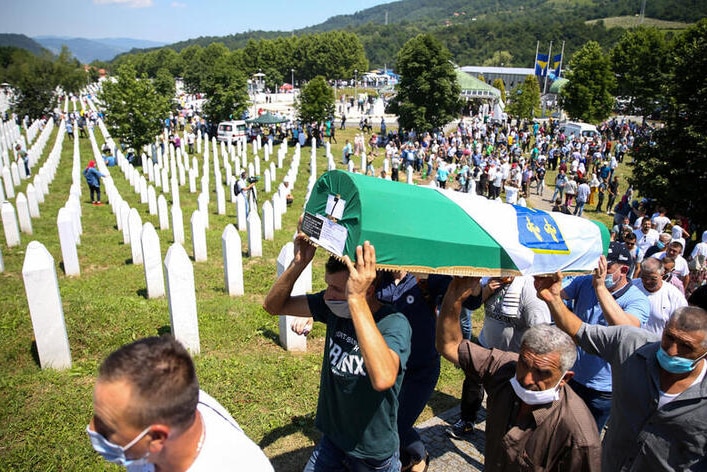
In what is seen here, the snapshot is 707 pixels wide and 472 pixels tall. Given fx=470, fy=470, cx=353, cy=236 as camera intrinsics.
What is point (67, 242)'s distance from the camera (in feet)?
28.3

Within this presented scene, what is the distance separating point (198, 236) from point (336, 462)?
793 centimetres

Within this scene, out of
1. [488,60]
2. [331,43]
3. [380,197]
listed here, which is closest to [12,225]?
[380,197]

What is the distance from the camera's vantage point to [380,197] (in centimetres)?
267

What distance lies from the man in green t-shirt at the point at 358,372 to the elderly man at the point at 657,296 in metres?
3.39

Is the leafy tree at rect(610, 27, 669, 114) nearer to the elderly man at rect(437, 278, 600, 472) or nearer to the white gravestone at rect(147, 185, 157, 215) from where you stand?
the white gravestone at rect(147, 185, 157, 215)

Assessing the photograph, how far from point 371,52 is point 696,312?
202m

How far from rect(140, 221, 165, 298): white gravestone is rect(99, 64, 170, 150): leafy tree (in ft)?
65.2

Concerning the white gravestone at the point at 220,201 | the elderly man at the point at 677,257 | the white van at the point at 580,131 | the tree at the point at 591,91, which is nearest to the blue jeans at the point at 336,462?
the elderly man at the point at 677,257

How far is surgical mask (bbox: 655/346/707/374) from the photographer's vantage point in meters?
2.61

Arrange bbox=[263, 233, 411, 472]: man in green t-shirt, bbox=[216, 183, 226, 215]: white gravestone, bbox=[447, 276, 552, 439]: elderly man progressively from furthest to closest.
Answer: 1. bbox=[216, 183, 226, 215]: white gravestone
2. bbox=[447, 276, 552, 439]: elderly man
3. bbox=[263, 233, 411, 472]: man in green t-shirt

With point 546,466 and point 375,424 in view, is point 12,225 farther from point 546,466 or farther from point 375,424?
point 546,466

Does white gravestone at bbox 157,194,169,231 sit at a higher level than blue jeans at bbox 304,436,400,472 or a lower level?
lower

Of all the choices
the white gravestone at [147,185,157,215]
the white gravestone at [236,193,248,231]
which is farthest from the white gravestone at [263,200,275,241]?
the white gravestone at [147,185,157,215]

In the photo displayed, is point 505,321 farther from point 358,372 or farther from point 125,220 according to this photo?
point 125,220
